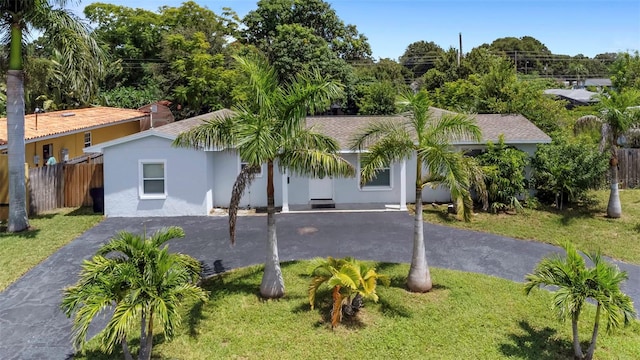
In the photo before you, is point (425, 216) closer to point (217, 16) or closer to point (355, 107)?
point (355, 107)

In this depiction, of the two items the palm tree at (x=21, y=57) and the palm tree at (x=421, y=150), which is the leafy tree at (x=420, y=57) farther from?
the palm tree at (x=421, y=150)

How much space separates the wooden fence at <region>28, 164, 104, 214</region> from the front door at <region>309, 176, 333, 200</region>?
8.36 m

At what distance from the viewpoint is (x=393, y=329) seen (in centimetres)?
798

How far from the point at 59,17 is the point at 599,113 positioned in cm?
1796

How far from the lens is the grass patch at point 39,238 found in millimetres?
10828

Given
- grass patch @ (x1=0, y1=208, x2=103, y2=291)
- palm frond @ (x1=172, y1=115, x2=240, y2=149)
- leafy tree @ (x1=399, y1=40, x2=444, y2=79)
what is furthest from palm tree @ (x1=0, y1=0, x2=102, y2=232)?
leafy tree @ (x1=399, y1=40, x2=444, y2=79)

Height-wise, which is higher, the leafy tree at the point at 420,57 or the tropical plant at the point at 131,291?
the leafy tree at the point at 420,57

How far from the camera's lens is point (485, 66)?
33906 millimetres

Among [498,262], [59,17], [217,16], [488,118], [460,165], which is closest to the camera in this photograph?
[460,165]

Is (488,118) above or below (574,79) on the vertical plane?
below

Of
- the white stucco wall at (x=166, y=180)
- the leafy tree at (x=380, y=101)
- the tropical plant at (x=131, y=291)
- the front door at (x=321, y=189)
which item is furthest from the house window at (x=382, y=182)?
the leafy tree at (x=380, y=101)

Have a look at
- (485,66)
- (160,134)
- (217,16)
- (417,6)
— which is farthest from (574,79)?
(160,134)

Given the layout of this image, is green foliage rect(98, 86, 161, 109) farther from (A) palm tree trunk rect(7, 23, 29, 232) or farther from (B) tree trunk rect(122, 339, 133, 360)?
(B) tree trunk rect(122, 339, 133, 360)

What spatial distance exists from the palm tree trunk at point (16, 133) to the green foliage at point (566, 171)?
17634 mm
